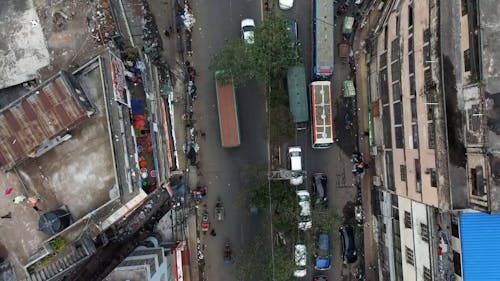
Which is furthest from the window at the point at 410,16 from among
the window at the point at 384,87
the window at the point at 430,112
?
the window at the point at 430,112

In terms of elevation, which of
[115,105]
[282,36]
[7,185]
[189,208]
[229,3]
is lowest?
[189,208]

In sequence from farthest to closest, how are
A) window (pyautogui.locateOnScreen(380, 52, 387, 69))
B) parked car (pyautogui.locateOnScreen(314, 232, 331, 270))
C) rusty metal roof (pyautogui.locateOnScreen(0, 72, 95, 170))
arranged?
parked car (pyautogui.locateOnScreen(314, 232, 331, 270)), window (pyautogui.locateOnScreen(380, 52, 387, 69)), rusty metal roof (pyautogui.locateOnScreen(0, 72, 95, 170))

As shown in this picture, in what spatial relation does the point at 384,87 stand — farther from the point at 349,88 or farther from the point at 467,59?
the point at 467,59

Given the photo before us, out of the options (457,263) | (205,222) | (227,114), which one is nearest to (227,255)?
(205,222)

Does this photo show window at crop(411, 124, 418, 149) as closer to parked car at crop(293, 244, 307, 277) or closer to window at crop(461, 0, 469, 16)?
window at crop(461, 0, 469, 16)

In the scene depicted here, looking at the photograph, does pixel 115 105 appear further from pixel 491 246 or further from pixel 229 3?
pixel 491 246

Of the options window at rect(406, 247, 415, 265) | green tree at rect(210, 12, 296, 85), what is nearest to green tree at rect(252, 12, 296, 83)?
green tree at rect(210, 12, 296, 85)

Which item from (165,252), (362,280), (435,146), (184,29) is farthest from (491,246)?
(184,29)

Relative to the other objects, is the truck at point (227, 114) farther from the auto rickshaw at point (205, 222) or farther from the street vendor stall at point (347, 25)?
the street vendor stall at point (347, 25)
